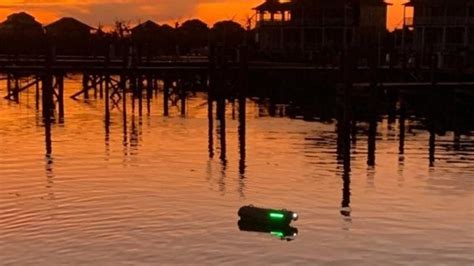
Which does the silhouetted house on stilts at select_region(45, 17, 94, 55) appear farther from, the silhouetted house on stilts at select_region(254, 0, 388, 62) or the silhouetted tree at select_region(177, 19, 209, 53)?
the silhouetted house on stilts at select_region(254, 0, 388, 62)

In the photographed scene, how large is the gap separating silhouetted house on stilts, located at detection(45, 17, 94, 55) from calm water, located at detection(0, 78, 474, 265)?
6148cm

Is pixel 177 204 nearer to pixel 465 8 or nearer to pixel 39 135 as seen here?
pixel 39 135

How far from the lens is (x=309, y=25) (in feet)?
300

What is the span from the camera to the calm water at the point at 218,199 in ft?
56.3

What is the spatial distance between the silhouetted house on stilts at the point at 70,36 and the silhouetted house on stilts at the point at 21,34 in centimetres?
171

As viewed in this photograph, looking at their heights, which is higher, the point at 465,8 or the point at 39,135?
the point at 465,8

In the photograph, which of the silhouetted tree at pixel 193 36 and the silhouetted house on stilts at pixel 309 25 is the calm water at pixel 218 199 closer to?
the silhouetted house on stilts at pixel 309 25

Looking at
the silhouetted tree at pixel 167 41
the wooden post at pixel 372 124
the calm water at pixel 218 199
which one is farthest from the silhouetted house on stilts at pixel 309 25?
the calm water at pixel 218 199

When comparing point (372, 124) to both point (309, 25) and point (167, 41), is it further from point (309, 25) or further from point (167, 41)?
point (167, 41)

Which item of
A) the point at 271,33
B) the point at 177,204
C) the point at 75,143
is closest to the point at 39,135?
the point at 75,143

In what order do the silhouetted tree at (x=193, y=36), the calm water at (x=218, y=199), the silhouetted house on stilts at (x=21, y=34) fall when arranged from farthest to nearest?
the silhouetted tree at (x=193, y=36) < the silhouetted house on stilts at (x=21, y=34) < the calm water at (x=218, y=199)

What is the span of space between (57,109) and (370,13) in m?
57.4

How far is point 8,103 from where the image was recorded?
55094 millimetres

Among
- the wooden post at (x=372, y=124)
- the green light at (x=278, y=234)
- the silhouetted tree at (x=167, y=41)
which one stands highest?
the silhouetted tree at (x=167, y=41)
